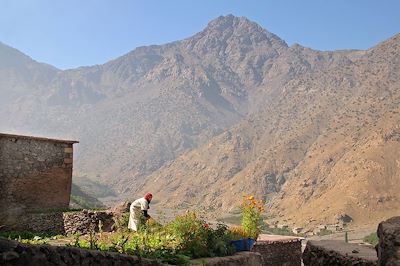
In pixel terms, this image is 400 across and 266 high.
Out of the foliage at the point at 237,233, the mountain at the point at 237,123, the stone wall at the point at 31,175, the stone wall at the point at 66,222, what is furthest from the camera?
the mountain at the point at 237,123

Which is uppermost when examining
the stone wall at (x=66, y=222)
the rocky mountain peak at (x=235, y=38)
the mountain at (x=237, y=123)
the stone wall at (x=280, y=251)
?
the rocky mountain peak at (x=235, y=38)

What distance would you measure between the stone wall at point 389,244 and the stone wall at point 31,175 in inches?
583

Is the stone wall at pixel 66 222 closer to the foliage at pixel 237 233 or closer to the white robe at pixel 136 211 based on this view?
→ the white robe at pixel 136 211

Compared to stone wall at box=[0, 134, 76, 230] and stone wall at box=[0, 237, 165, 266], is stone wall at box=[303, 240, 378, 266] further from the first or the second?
stone wall at box=[0, 134, 76, 230]

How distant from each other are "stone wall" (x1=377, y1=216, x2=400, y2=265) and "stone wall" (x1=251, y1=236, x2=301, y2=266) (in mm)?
12852

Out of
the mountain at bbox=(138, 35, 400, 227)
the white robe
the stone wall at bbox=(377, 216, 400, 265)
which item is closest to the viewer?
the stone wall at bbox=(377, 216, 400, 265)

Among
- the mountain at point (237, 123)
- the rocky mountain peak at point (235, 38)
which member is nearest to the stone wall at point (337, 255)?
the mountain at point (237, 123)

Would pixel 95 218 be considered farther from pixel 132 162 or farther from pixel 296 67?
pixel 296 67

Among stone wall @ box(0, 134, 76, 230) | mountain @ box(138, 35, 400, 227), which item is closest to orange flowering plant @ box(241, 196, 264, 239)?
stone wall @ box(0, 134, 76, 230)

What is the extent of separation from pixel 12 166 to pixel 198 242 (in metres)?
9.14

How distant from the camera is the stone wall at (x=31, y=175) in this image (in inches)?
607

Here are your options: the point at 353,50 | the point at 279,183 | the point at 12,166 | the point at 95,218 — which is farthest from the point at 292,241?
the point at 353,50

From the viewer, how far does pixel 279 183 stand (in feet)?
229

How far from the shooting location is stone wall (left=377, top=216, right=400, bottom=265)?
246 cm
